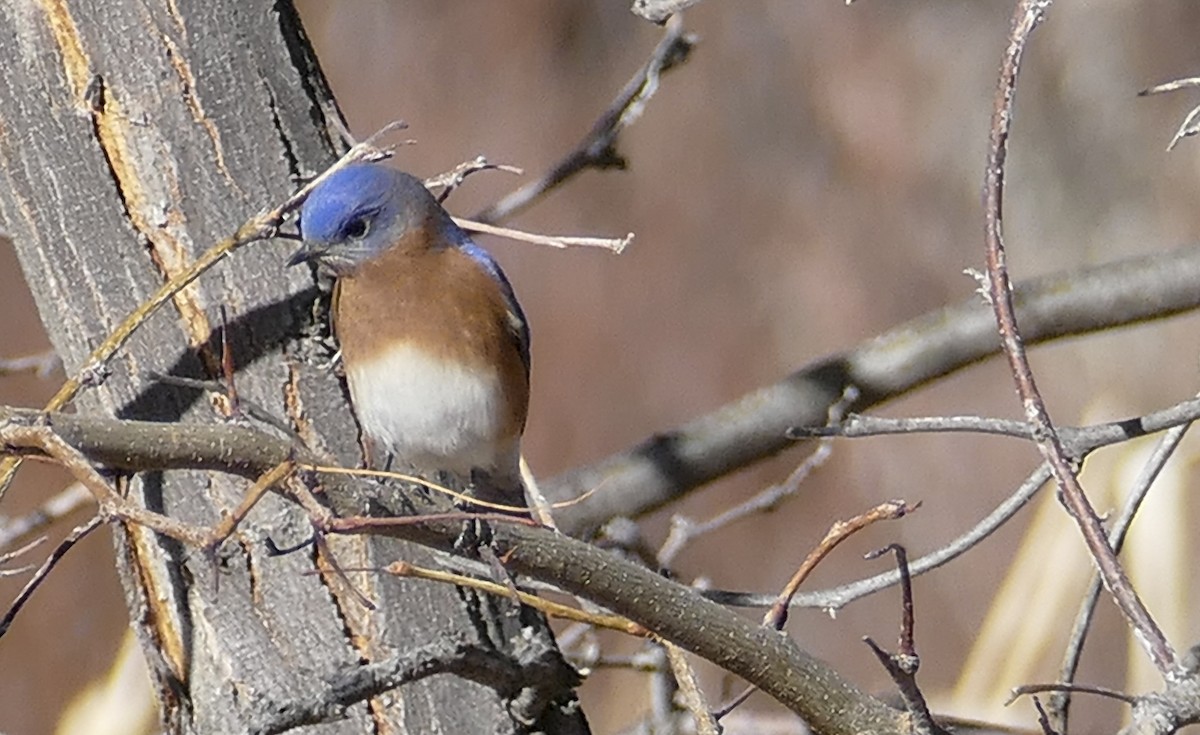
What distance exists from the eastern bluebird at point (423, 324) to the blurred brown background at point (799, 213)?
221cm

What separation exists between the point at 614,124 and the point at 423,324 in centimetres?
43

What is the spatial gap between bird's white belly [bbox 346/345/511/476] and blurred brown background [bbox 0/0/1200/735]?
2.24 metres

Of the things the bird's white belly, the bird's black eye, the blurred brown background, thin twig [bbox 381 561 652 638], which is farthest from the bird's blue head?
the blurred brown background

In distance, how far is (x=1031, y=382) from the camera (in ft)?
4.07

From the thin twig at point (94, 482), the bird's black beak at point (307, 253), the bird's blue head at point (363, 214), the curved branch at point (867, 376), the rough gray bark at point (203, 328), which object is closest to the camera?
the thin twig at point (94, 482)

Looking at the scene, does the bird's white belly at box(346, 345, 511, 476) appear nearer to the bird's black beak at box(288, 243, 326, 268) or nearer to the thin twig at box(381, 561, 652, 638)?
the bird's black beak at box(288, 243, 326, 268)

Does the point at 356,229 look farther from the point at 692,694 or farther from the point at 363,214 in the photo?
the point at 692,694

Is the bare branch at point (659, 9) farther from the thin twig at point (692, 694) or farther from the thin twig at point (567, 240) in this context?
the thin twig at point (692, 694)

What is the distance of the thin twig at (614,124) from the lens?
236cm

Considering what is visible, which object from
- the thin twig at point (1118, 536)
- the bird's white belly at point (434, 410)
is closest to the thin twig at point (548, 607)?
the thin twig at point (1118, 536)

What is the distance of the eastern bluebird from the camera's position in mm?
2182

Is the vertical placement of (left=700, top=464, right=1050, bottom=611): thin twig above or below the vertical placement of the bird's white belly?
below

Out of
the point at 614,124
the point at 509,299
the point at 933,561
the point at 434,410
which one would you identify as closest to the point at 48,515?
the point at 434,410

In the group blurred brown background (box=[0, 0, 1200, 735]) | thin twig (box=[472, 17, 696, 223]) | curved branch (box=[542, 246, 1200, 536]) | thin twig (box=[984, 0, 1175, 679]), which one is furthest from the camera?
blurred brown background (box=[0, 0, 1200, 735])
